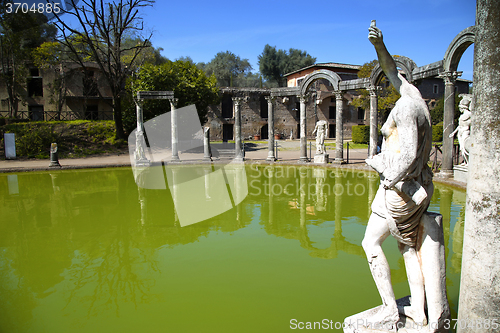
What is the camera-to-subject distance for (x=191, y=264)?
485 cm

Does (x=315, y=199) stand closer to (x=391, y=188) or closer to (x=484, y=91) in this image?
(x=391, y=188)

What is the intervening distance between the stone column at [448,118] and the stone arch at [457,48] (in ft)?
0.80

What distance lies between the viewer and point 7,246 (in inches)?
228

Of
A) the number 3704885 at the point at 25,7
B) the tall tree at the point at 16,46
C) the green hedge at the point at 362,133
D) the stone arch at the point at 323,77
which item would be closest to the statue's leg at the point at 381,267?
the stone arch at the point at 323,77

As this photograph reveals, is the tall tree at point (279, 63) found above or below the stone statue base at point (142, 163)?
above

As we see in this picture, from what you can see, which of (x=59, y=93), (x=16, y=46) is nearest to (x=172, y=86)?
(x=59, y=93)

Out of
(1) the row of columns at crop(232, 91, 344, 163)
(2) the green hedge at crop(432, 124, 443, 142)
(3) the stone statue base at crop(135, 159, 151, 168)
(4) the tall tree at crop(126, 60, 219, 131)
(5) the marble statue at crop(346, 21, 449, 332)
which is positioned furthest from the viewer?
(2) the green hedge at crop(432, 124, 443, 142)

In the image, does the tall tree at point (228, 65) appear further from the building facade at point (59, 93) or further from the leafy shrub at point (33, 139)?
the leafy shrub at point (33, 139)

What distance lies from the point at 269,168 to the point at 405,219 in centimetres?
1240

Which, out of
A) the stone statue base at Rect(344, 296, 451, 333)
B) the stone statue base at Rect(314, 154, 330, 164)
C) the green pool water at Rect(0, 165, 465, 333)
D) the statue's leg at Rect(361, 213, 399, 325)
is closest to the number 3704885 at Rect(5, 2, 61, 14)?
the stone statue base at Rect(314, 154, 330, 164)

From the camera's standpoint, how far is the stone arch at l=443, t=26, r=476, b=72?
385 inches

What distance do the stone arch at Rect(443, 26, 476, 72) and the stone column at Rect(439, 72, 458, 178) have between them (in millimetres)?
245

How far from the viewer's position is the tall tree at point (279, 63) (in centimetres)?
4688

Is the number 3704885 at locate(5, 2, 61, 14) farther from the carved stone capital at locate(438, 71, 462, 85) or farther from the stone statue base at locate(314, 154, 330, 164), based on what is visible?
the carved stone capital at locate(438, 71, 462, 85)
